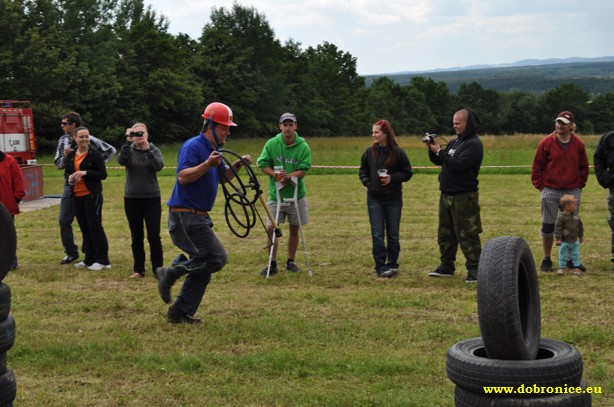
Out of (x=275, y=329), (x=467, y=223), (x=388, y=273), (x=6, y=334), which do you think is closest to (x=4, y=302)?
(x=6, y=334)

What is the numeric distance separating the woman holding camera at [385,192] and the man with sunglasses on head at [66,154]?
3588mm

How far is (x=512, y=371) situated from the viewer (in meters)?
4.02

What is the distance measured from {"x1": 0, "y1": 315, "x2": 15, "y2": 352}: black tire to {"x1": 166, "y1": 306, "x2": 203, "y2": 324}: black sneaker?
7.38 ft

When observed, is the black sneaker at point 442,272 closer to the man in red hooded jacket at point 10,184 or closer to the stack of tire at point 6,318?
the man in red hooded jacket at point 10,184

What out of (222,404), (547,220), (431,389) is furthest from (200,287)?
(547,220)

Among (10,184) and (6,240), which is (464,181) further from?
(10,184)

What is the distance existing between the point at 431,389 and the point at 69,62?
49444mm

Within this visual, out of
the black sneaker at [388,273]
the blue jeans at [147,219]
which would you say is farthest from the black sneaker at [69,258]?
the black sneaker at [388,273]

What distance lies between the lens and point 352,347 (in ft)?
20.5

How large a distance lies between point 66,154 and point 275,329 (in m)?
4.74

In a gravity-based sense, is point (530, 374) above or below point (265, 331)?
above

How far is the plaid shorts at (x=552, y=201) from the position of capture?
9289mm

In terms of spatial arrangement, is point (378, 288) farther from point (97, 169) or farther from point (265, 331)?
point (97, 169)

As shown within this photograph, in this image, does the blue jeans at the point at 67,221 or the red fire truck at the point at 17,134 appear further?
the red fire truck at the point at 17,134
